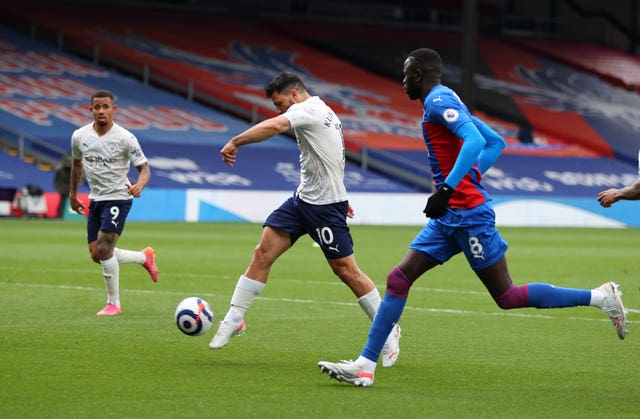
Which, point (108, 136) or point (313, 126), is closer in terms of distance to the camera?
point (313, 126)

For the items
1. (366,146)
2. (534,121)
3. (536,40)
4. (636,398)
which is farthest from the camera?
(536,40)

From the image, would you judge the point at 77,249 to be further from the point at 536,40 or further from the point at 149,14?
the point at 536,40

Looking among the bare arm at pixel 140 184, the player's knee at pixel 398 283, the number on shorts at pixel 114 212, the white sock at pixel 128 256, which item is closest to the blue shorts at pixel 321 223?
the player's knee at pixel 398 283

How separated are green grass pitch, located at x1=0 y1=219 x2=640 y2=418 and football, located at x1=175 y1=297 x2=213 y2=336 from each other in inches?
6.6

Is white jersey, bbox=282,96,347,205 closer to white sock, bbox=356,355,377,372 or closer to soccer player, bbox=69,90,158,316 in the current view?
white sock, bbox=356,355,377,372

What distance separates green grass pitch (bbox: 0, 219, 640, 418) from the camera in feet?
22.2

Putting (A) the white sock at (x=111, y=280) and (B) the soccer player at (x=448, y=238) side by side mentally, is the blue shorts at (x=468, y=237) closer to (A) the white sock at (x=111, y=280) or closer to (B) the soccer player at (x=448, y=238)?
(B) the soccer player at (x=448, y=238)

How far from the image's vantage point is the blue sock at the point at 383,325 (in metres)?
7.50

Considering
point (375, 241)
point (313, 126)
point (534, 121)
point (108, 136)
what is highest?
point (313, 126)

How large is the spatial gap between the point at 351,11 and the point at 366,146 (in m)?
13.3

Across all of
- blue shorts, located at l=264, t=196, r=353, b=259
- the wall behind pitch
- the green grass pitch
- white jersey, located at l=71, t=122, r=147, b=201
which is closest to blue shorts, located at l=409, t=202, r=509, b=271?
the green grass pitch

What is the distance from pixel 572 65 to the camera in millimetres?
54750

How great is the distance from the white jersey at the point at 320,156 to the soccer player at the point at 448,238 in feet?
3.65

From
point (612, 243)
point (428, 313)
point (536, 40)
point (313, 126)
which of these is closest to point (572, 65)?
point (536, 40)
